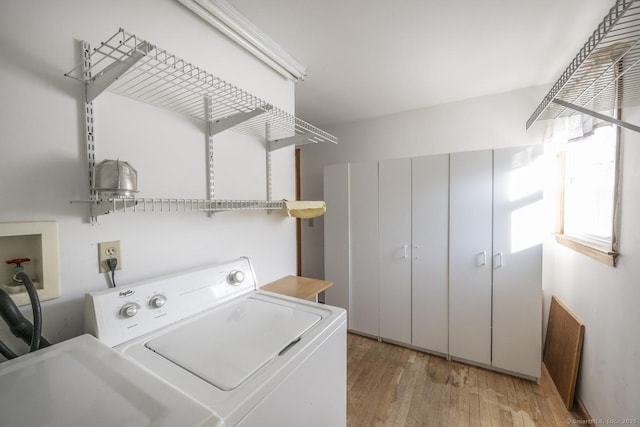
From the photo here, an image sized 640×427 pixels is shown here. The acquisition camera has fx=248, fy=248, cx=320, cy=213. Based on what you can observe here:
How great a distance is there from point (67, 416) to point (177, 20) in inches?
60.9

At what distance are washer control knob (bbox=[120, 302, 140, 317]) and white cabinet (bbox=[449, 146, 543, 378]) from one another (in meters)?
2.31

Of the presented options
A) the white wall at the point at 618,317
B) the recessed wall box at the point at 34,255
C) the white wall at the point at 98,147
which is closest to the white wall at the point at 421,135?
the white wall at the point at 618,317

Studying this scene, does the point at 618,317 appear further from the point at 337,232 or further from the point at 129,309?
the point at 129,309

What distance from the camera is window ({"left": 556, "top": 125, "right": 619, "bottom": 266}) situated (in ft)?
5.01

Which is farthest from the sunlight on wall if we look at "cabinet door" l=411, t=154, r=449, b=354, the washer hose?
the washer hose

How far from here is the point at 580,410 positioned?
1693 mm

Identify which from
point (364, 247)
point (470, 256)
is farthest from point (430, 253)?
point (364, 247)

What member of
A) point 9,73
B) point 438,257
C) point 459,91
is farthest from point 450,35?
point 9,73

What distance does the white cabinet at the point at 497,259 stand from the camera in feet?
6.52

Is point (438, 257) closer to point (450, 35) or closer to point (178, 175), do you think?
point (450, 35)

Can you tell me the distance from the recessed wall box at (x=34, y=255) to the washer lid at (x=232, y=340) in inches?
14.7

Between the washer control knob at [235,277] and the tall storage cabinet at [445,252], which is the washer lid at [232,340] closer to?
the washer control knob at [235,277]

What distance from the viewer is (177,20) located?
3.99 feet

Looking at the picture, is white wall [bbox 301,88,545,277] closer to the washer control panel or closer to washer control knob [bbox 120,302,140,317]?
the washer control panel
